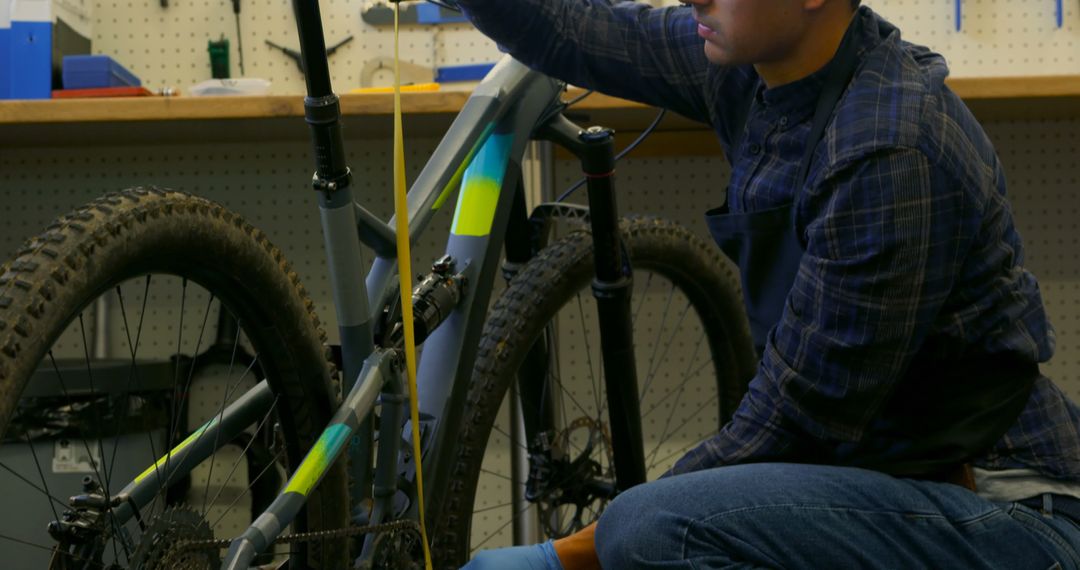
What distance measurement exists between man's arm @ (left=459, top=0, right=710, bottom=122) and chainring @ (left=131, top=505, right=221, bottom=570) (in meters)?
0.53

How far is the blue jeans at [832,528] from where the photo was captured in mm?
825

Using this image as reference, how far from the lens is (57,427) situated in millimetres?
1613

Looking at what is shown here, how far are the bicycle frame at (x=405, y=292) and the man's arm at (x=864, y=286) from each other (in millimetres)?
317

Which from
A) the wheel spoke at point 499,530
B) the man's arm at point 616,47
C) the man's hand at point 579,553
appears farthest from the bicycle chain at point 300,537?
the wheel spoke at point 499,530

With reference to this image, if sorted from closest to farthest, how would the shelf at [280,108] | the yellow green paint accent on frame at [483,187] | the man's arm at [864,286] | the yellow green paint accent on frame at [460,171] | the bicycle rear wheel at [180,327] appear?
1. the bicycle rear wheel at [180,327]
2. the man's arm at [864,286]
3. the yellow green paint accent on frame at [460,171]
4. the yellow green paint accent on frame at [483,187]
5. the shelf at [280,108]

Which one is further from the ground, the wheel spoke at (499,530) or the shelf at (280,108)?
the shelf at (280,108)

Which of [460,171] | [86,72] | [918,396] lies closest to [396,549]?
[460,171]

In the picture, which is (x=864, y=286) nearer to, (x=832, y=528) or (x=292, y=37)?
(x=832, y=528)

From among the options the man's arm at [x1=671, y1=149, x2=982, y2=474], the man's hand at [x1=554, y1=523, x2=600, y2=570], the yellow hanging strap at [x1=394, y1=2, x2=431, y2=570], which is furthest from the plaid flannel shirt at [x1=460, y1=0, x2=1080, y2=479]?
the yellow hanging strap at [x1=394, y1=2, x2=431, y2=570]

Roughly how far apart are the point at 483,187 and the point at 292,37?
3.20 feet

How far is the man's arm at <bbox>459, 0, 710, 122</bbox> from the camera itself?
42.9 inches

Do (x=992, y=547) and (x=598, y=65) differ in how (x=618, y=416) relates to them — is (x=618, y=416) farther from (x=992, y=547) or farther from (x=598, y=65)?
(x=992, y=547)

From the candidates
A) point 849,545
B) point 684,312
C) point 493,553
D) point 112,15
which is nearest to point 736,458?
point 849,545

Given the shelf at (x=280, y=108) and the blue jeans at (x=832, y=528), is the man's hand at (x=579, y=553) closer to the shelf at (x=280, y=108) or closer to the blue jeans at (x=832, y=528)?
the blue jeans at (x=832, y=528)
